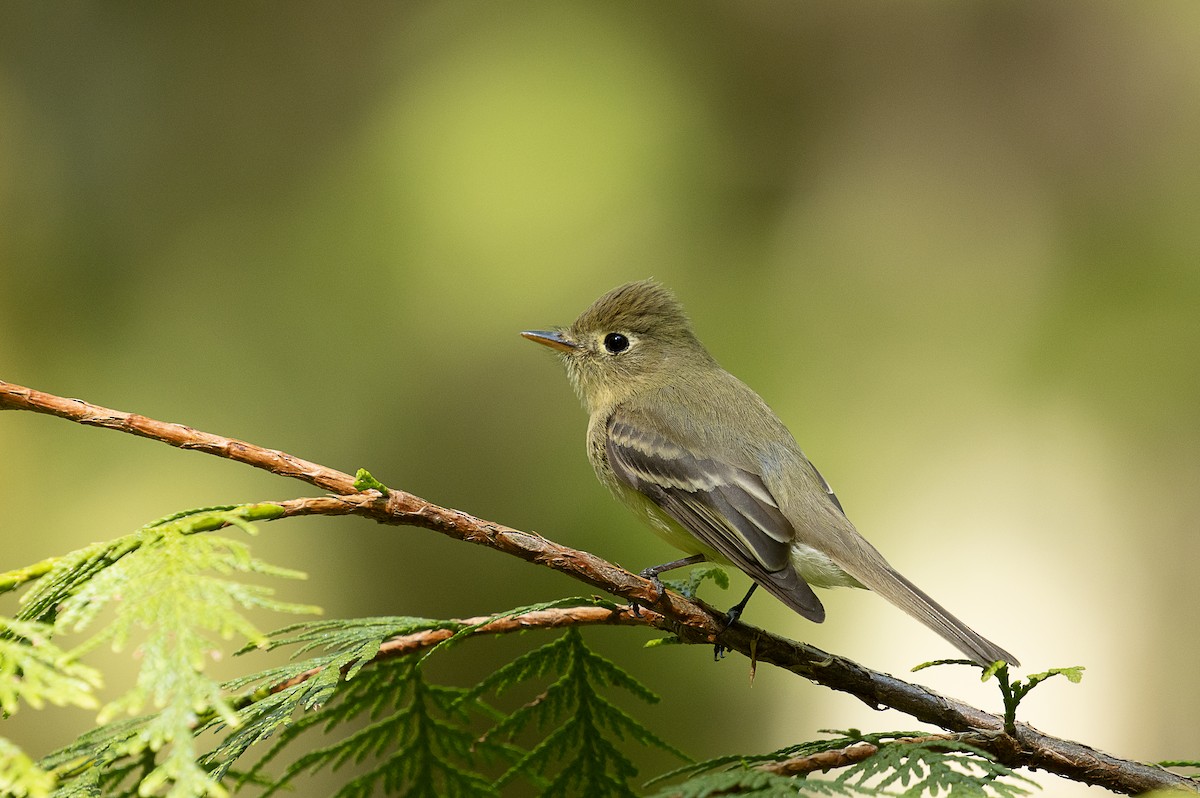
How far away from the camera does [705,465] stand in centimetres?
252

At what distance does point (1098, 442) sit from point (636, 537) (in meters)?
2.11

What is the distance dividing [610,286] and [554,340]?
4.13 ft

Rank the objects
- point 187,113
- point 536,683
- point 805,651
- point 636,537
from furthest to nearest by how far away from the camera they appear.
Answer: point 187,113 → point 536,683 → point 636,537 → point 805,651

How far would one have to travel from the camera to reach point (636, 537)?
382cm

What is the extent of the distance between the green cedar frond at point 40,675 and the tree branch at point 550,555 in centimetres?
31

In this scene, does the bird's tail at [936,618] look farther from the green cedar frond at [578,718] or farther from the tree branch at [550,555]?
the green cedar frond at [578,718]

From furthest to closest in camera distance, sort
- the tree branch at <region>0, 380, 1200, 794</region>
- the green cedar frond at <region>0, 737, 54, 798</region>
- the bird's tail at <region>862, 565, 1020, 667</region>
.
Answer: the bird's tail at <region>862, 565, 1020, 667</region>, the tree branch at <region>0, 380, 1200, 794</region>, the green cedar frond at <region>0, 737, 54, 798</region>

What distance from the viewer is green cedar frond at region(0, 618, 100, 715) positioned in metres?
0.93

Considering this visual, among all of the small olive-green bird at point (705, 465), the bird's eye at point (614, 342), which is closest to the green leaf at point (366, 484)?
the small olive-green bird at point (705, 465)

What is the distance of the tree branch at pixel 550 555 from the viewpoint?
4.27 ft

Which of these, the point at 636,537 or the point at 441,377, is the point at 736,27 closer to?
the point at 441,377

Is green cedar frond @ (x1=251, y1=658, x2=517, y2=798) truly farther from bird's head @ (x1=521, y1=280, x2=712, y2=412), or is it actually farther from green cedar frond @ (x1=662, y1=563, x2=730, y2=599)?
bird's head @ (x1=521, y1=280, x2=712, y2=412)

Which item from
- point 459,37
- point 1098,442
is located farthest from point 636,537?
point 459,37

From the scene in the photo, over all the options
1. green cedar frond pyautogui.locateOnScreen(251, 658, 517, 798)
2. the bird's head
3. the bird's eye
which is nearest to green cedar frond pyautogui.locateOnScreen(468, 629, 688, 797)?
green cedar frond pyautogui.locateOnScreen(251, 658, 517, 798)
